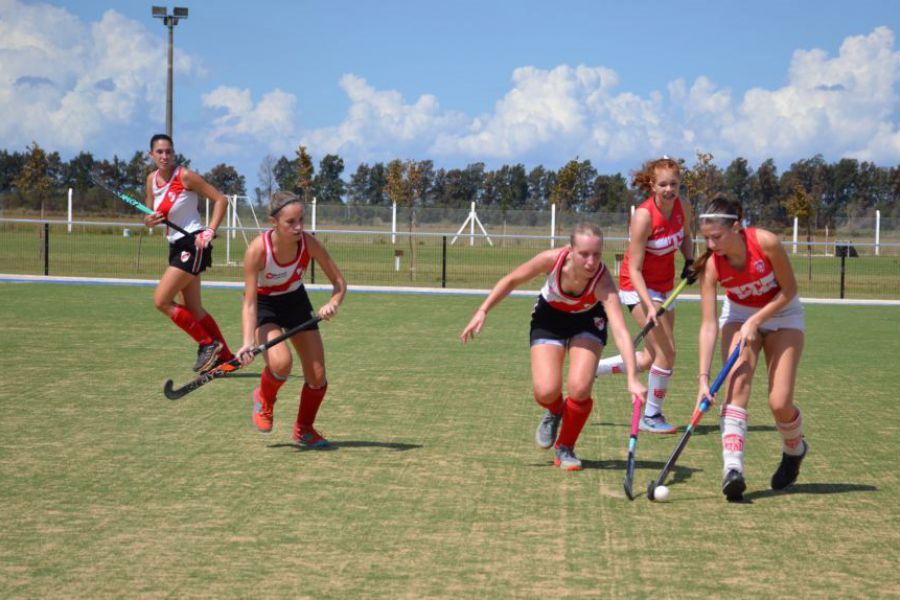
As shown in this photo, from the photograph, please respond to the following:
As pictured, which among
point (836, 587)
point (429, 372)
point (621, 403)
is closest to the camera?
point (836, 587)

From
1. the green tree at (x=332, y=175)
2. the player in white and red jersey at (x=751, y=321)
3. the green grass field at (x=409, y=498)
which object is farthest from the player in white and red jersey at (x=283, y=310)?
the green tree at (x=332, y=175)

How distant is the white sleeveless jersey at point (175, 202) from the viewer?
1017 centimetres

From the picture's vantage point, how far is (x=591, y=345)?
6945mm

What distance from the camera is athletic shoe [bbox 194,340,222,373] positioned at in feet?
33.2

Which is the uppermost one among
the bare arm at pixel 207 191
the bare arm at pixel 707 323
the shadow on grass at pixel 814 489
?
the bare arm at pixel 207 191

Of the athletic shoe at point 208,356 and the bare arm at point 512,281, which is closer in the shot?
the bare arm at point 512,281

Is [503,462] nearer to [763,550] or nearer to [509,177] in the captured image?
[763,550]

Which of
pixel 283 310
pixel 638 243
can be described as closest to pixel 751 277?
pixel 638 243

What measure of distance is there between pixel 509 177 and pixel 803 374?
3462 inches

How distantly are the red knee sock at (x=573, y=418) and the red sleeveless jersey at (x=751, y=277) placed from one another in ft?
3.65

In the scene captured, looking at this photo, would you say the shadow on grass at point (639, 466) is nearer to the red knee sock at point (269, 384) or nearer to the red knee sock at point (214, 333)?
the red knee sock at point (269, 384)

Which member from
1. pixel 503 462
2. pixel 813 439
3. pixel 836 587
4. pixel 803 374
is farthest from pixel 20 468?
pixel 803 374

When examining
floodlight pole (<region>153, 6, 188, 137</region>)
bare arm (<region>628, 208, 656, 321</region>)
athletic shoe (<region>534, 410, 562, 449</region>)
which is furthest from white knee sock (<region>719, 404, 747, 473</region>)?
floodlight pole (<region>153, 6, 188, 137</region>)

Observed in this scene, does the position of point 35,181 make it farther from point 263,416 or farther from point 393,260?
point 263,416
